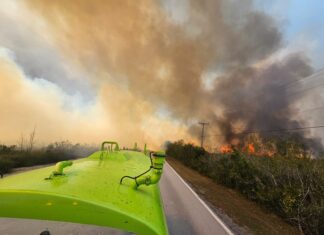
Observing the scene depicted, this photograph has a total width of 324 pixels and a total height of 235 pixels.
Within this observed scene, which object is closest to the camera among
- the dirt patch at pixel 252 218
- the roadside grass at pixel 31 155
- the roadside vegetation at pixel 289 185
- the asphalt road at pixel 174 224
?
the asphalt road at pixel 174 224

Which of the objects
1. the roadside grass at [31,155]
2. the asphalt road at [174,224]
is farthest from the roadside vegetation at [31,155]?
the asphalt road at [174,224]

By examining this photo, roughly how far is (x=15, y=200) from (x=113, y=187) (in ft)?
2.96

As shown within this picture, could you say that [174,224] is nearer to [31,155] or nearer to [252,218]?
[252,218]

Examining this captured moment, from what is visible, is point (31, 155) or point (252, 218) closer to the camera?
point (252, 218)

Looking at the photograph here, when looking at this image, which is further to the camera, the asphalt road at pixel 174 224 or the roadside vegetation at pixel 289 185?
the roadside vegetation at pixel 289 185

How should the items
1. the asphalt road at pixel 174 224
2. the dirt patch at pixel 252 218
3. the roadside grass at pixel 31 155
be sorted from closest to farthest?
the asphalt road at pixel 174 224 < the dirt patch at pixel 252 218 < the roadside grass at pixel 31 155

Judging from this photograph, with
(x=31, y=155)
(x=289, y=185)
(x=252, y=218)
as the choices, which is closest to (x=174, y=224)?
(x=252, y=218)

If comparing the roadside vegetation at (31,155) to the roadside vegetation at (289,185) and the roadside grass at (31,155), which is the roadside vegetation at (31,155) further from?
the roadside vegetation at (289,185)

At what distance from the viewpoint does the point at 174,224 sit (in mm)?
8203

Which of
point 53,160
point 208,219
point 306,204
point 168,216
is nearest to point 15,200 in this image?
point 168,216

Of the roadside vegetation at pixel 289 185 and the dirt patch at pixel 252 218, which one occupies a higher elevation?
the roadside vegetation at pixel 289 185

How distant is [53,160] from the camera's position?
27859mm

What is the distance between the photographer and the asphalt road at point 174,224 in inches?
155

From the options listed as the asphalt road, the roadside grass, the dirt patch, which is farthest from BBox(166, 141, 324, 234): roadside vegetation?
the roadside grass
